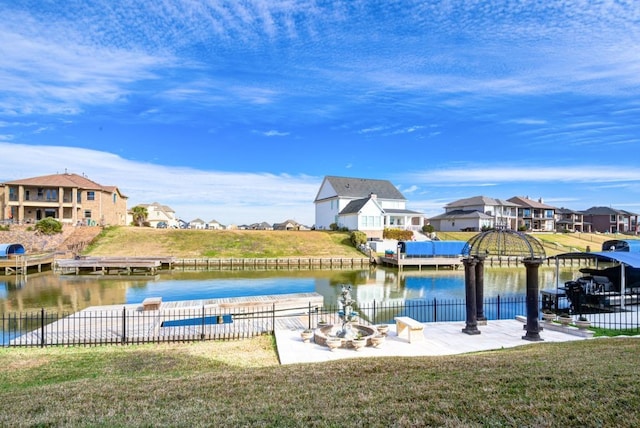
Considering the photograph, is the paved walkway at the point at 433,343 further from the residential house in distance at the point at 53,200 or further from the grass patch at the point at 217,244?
the residential house in distance at the point at 53,200

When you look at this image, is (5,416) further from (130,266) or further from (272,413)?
(130,266)

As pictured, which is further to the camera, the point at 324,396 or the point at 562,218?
the point at 562,218

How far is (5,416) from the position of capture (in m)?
6.03

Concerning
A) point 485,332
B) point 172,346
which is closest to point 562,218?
point 485,332

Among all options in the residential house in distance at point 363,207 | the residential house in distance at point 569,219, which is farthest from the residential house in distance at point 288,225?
the residential house in distance at point 569,219

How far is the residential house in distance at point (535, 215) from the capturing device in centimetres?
9694

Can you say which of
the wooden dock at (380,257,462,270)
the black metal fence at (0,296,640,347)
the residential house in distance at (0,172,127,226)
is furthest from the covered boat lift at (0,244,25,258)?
the wooden dock at (380,257,462,270)

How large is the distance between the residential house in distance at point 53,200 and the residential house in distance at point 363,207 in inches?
1543

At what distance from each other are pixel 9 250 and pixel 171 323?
115 feet

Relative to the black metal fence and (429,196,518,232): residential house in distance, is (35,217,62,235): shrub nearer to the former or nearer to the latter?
the black metal fence

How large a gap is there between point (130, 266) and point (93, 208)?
88.7 ft

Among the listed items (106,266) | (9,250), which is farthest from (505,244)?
(9,250)

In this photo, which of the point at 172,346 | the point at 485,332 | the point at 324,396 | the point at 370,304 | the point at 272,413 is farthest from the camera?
the point at 370,304

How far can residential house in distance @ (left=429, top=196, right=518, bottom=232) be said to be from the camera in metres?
82.0
